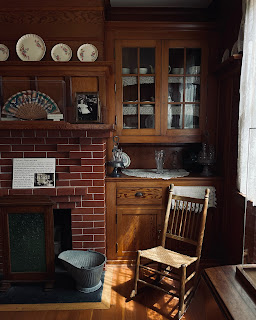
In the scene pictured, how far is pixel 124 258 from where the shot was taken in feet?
8.98

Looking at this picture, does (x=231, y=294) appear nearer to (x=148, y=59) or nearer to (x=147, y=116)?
(x=147, y=116)

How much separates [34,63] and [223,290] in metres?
2.27

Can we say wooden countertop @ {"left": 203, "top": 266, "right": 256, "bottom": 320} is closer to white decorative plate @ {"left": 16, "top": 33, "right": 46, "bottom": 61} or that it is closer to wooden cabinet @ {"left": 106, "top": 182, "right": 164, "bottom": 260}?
wooden cabinet @ {"left": 106, "top": 182, "right": 164, "bottom": 260}

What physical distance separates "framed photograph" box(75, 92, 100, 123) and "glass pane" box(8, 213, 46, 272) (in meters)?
0.92

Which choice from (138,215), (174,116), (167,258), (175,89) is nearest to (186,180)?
(138,215)

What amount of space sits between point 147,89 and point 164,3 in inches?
32.1

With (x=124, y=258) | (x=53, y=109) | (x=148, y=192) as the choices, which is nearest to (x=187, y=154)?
(x=148, y=192)

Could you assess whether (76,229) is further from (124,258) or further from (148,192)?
(148,192)

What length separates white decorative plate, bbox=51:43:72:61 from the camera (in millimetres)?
2541

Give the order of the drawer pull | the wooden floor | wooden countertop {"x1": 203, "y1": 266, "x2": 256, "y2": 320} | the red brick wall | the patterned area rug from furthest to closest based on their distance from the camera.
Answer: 1. the drawer pull
2. the red brick wall
3. the patterned area rug
4. the wooden floor
5. wooden countertop {"x1": 203, "y1": 266, "x2": 256, "y2": 320}

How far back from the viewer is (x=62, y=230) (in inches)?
111

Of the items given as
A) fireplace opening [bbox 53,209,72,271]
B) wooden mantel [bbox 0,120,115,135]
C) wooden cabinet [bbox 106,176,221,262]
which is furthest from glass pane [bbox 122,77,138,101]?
fireplace opening [bbox 53,209,72,271]

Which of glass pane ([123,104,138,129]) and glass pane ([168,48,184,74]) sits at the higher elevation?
glass pane ([168,48,184,74])

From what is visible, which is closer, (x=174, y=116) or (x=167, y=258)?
(x=167, y=258)
